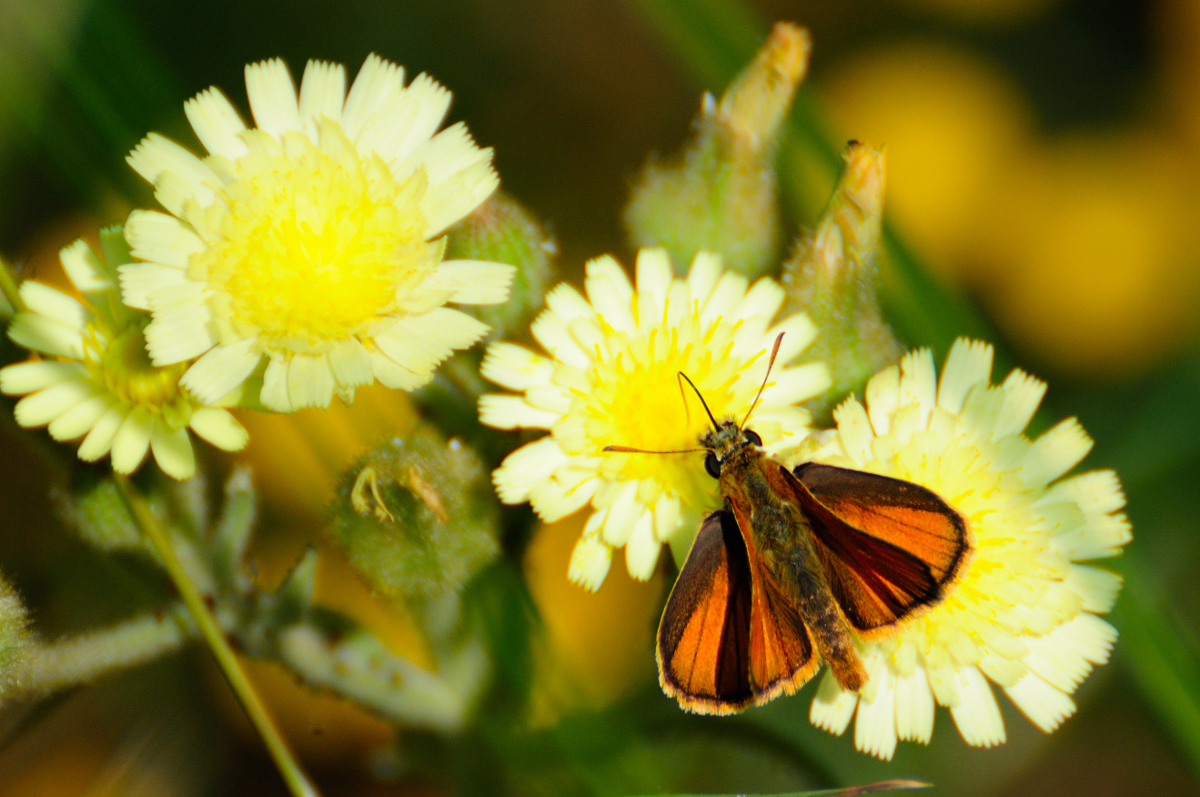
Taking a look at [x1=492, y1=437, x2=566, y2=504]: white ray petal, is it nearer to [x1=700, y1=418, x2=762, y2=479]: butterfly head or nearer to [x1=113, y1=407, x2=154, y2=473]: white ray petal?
[x1=700, y1=418, x2=762, y2=479]: butterfly head

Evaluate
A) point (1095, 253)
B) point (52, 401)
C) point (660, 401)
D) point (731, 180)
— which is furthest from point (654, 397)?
point (1095, 253)

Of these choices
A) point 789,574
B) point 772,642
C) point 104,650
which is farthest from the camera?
point 104,650

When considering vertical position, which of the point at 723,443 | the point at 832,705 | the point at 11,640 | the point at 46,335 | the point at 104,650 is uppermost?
the point at 723,443

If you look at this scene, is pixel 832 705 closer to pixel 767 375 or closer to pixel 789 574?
pixel 789 574

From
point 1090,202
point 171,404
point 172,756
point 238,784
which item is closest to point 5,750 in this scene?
point 172,756

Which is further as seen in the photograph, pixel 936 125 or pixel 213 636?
pixel 936 125

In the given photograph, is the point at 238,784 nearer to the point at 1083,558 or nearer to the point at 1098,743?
the point at 1083,558

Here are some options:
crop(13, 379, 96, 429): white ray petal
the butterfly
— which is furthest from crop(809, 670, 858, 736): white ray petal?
crop(13, 379, 96, 429): white ray petal
